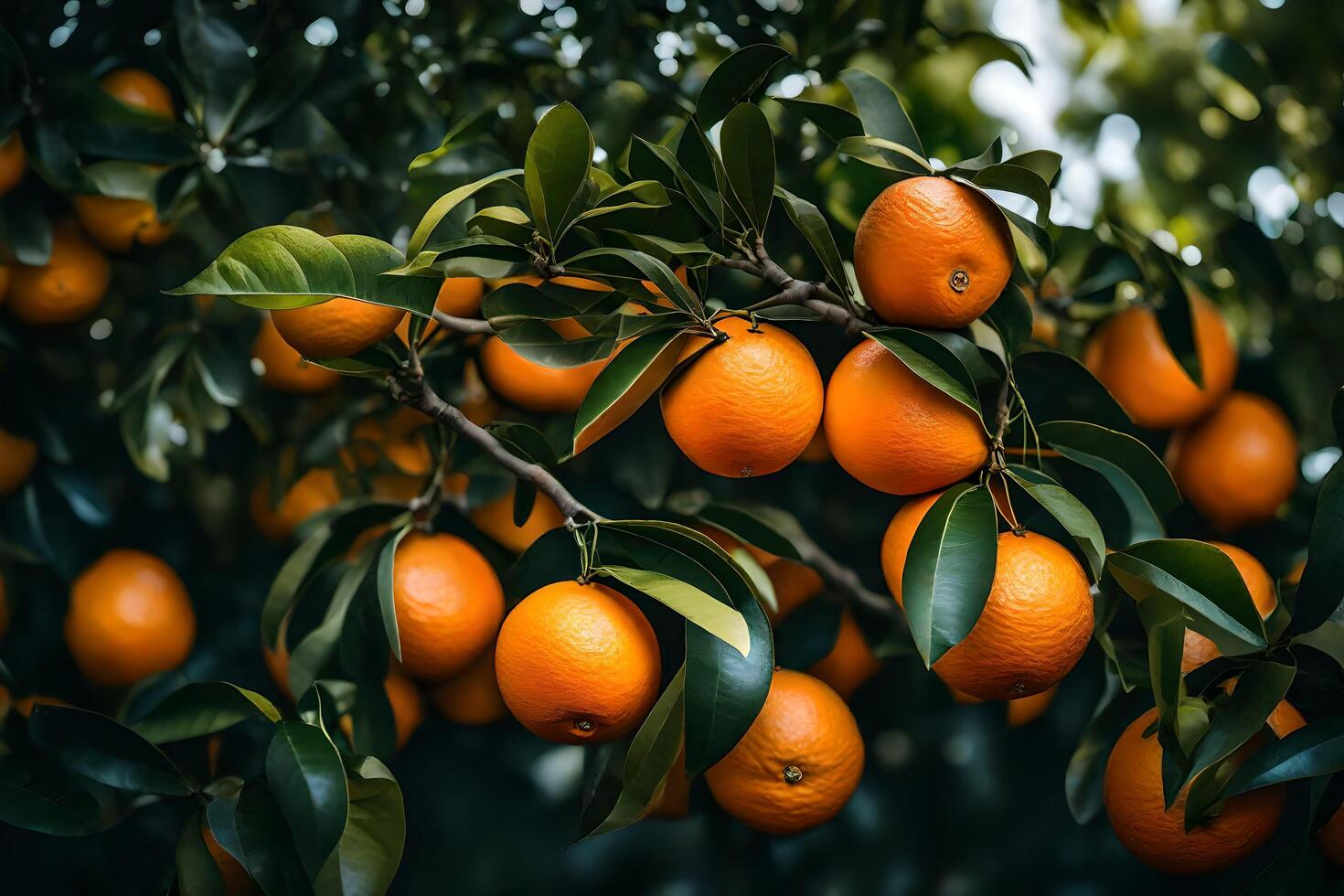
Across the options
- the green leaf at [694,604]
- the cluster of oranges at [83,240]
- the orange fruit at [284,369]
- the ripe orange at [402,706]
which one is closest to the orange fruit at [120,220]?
the cluster of oranges at [83,240]

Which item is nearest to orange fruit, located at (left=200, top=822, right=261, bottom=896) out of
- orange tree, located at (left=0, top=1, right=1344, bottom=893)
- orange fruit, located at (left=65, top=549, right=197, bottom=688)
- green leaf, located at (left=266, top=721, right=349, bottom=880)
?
orange tree, located at (left=0, top=1, right=1344, bottom=893)

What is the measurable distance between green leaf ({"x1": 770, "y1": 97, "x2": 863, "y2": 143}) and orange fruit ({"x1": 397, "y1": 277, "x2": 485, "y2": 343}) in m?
0.30

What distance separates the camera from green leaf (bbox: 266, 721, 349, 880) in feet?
1.82

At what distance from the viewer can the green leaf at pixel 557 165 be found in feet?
1.84

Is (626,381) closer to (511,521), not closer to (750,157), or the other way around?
(750,157)

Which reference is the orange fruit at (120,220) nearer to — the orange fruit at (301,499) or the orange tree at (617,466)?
the orange tree at (617,466)

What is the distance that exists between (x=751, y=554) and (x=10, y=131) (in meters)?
0.69

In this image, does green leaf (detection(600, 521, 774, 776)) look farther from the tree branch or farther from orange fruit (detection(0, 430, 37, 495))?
orange fruit (detection(0, 430, 37, 495))

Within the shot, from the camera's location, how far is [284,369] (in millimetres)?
831

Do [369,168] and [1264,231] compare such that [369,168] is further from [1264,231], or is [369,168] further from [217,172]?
[1264,231]

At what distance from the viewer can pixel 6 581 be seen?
2.85 ft

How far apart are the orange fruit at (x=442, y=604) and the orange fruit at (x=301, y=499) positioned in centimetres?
16

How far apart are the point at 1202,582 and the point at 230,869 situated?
66 cm

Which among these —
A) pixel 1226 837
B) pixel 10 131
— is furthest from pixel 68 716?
pixel 1226 837
